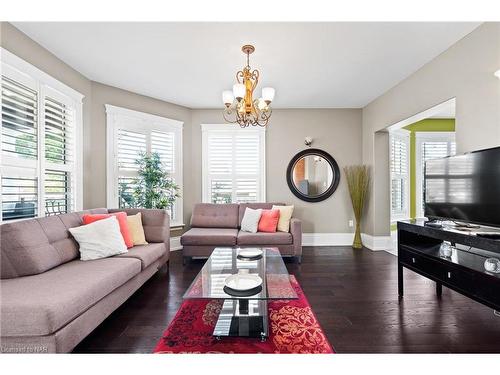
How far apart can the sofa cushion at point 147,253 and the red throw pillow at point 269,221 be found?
4.96 ft

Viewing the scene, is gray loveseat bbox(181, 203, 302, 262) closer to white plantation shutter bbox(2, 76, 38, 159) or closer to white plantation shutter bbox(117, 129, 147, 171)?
white plantation shutter bbox(117, 129, 147, 171)

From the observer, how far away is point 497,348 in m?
1.70

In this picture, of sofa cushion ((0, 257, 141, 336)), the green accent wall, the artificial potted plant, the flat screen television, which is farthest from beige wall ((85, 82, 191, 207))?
the green accent wall

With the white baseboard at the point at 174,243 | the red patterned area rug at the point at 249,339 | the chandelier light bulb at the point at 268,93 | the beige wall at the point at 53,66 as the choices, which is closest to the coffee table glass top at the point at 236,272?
the red patterned area rug at the point at 249,339

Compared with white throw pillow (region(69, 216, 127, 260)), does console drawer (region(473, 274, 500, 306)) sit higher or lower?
lower

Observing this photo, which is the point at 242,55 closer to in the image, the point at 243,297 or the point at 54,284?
the point at 243,297

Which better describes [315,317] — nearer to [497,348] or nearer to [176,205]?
[497,348]

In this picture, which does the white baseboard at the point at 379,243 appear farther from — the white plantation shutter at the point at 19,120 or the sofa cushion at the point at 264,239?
the white plantation shutter at the point at 19,120

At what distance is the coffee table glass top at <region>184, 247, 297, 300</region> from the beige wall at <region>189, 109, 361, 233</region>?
2.15 meters

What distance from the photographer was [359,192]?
4602 mm

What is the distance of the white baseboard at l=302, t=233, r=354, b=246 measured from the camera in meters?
4.81
